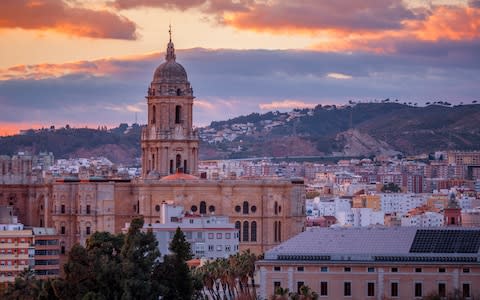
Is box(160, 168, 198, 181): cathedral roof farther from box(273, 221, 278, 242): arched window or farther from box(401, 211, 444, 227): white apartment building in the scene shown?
box(401, 211, 444, 227): white apartment building

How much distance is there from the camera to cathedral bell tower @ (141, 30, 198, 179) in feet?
486

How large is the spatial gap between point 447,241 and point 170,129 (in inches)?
1909

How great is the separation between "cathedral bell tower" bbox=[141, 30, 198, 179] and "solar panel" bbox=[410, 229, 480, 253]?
151 feet

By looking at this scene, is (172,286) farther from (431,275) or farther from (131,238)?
(431,275)

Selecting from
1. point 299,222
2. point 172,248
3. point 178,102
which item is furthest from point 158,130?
point 172,248

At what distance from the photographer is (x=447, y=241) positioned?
335 ft

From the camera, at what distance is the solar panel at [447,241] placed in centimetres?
10144

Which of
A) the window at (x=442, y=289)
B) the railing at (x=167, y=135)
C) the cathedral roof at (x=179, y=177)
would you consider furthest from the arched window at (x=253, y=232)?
the window at (x=442, y=289)

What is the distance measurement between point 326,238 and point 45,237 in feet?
A: 114

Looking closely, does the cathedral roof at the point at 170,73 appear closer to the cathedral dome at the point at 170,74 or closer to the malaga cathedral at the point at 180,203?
the cathedral dome at the point at 170,74

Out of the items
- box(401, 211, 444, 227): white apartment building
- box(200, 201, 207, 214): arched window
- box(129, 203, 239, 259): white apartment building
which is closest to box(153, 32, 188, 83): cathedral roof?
box(200, 201, 207, 214): arched window

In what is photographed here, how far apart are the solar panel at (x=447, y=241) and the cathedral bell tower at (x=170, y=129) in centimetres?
4592

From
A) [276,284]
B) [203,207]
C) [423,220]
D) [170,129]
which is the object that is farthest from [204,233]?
[423,220]

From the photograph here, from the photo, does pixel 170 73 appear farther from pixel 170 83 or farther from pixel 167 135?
pixel 167 135
